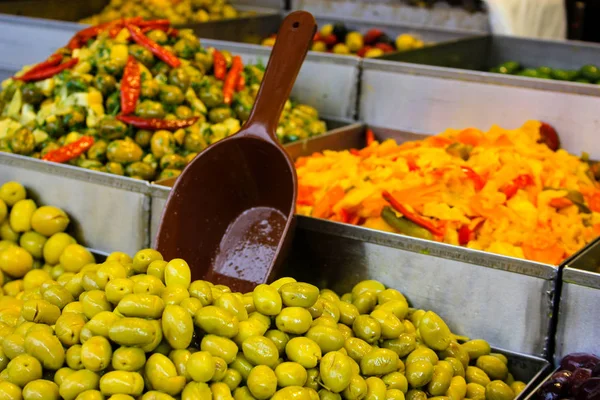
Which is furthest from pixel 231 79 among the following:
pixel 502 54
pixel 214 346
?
pixel 502 54

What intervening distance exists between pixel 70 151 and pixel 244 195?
2.65 ft

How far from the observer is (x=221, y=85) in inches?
132

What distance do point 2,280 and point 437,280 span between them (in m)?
1.40

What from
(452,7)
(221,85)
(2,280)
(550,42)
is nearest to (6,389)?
(2,280)

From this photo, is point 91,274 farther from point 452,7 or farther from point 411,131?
point 452,7

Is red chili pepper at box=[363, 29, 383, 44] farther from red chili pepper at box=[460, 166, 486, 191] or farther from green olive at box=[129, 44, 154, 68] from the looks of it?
red chili pepper at box=[460, 166, 486, 191]

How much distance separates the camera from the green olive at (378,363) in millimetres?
1744

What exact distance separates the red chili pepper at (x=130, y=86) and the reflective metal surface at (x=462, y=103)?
1.21m

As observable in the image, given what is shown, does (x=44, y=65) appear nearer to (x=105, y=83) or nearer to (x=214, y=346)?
(x=105, y=83)

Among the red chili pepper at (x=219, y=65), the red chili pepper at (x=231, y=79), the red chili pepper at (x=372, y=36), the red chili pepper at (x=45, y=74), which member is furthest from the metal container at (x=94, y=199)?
the red chili pepper at (x=372, y=36)

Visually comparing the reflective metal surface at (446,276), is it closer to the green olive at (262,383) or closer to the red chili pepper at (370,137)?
the green olive at (262,383)

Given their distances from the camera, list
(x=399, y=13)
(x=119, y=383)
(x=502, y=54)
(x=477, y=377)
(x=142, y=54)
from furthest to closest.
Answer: (x=399, y=13), (x=502, y=54), (x=142, y=54), (x=477, y=377), (x=119, y=383)

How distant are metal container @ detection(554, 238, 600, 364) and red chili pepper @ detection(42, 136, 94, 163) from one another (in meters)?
1.81

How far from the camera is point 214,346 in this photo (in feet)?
5.21
